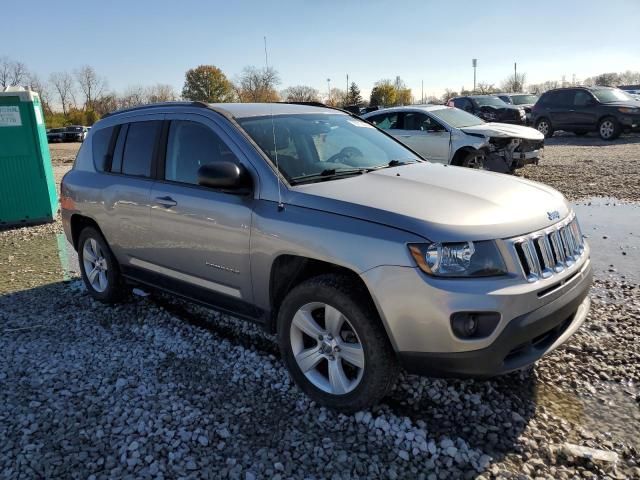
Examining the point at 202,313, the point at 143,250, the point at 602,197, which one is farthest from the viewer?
the point at 602,197

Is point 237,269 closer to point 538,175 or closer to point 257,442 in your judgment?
point 257,442

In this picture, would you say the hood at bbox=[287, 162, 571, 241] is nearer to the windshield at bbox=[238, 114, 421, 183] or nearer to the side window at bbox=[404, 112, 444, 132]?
the windshield at bbox=[238, 114, 421, 183]

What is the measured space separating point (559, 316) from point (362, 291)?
109 cm

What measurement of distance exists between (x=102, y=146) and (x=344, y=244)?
10.4ft

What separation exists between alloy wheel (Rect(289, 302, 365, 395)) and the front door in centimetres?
50

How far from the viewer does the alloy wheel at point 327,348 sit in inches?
121

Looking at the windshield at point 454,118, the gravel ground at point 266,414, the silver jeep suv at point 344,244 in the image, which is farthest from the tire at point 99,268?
the windshield at point 454,118

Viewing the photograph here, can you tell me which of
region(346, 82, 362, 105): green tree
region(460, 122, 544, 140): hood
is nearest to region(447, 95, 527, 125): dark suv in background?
region(460, 122, 544, 140): hood

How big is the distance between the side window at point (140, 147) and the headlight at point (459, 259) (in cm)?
260

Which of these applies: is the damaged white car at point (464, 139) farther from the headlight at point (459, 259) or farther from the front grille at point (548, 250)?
the headlight at point (459, 259)

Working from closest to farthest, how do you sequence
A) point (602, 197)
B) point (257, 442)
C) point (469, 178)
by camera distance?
point (257, 442), point (469, 178), point (602, 197)

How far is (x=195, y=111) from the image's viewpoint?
158 inches

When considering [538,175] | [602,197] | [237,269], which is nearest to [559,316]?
[237,269]

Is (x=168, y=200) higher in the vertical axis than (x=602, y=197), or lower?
higher
